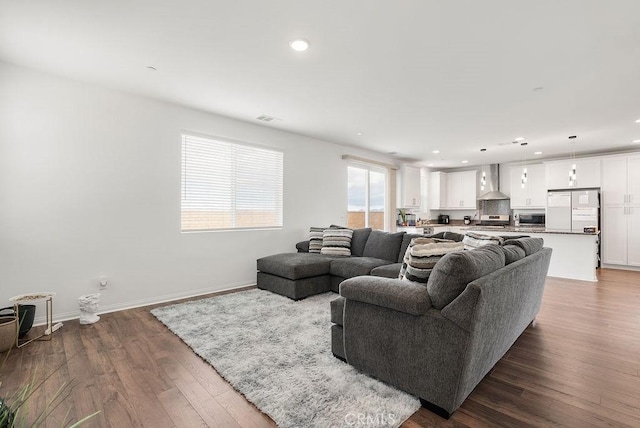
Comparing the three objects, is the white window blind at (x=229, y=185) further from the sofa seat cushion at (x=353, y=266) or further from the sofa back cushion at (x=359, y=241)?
the sofa seat cushion at (x=353, y=266)

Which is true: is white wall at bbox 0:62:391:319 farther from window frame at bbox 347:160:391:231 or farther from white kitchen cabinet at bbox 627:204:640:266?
white kitchen cabinet at bbox 627:204:640:266

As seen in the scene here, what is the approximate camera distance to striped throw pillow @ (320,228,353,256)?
15.8 ft

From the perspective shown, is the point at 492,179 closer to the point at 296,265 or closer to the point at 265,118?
the point at 265,118

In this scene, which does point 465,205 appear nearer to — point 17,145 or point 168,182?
point 168,182

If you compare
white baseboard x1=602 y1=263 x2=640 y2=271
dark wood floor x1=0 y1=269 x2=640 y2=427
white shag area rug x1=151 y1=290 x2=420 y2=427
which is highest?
white baseboard x1=602 y1=263 x2=640 y2=271

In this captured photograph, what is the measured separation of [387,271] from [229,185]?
8.61ft

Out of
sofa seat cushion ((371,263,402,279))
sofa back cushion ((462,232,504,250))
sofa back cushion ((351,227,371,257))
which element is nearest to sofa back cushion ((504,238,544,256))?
sofa back cushion ((462,232,504,250))

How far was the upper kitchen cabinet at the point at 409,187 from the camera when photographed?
305 inches

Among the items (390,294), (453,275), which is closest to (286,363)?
(390,294)

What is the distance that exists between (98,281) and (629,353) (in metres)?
5.21

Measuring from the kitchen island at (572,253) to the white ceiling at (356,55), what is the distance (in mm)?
1919

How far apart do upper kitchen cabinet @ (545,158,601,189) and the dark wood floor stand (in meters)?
4.37

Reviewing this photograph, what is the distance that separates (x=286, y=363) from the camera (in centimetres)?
238

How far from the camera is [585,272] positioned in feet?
17.6
